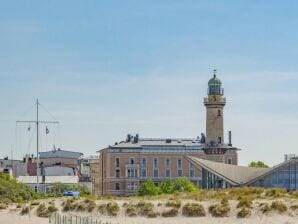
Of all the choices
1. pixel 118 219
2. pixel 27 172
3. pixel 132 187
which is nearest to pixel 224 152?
pixel 132 187

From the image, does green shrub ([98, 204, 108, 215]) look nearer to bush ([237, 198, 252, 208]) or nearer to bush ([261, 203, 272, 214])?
bush ([237, 198, 252, 208])

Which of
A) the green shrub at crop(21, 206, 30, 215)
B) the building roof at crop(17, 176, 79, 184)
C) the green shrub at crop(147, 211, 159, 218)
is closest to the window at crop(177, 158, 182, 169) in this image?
the building roof at crop(17, 176, 79, 184)

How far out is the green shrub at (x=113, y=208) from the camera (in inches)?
2894

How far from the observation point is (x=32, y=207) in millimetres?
81688

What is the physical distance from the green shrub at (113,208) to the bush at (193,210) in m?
5.87

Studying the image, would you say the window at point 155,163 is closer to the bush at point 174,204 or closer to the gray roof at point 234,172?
the gray roof at point 234,172

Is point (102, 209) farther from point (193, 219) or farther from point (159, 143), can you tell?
point (159, 143)

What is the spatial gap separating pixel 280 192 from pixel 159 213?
46.0 ft

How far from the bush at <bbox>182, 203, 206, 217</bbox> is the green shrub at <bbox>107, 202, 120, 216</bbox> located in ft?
19.3

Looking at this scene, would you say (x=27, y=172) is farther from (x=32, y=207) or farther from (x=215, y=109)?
(x=32, y=207)

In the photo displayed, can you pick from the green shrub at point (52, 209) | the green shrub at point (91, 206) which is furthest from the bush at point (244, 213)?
the green shrub at point (52, 209)

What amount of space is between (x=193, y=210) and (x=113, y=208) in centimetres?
750

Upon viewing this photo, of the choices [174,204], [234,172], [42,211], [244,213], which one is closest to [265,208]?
[244,213]

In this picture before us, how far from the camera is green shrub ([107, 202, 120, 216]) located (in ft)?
241
